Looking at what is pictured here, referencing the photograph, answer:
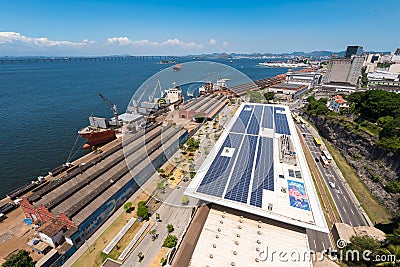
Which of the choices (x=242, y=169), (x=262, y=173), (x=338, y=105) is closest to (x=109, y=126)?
(x=242, y=169)

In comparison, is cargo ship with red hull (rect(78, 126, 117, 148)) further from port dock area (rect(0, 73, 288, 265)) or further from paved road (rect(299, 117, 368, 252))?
paved road (rect(299, 117, 368, 252))

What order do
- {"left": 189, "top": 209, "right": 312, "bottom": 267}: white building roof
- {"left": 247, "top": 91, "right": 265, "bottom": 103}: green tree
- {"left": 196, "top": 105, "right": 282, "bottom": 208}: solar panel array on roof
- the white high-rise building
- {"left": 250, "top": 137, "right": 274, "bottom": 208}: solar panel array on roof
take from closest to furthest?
{"left": 189, "top": 209, "right": 312, "bottom": 267}: white building roof < {"left": 250, "top": 137, "right": 274, "bottom": 208}: solar panel array on roof < {"left": 196, "top": 105, "right": 282, "bottom": 208}: solar panel array on roof < {"left": 247, "top": 91, "right": 265, "bottom": 103}: green tree < the white high-rise building

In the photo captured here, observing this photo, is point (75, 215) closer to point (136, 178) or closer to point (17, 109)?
point (136, 178)

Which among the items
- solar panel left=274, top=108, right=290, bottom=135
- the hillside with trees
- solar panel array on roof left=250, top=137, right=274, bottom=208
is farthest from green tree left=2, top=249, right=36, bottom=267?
the hillside with trees

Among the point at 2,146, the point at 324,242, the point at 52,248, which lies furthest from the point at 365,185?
the point at 2,146

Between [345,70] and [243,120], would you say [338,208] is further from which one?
[345,70]

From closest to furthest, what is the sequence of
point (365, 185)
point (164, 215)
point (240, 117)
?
1. point (164, 215)
2. point (365, 185)
3. point (240, 117)
